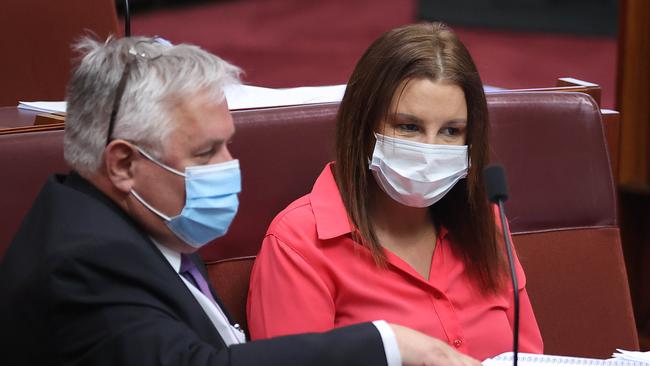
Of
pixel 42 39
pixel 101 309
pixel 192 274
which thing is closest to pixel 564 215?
pixel 192 274

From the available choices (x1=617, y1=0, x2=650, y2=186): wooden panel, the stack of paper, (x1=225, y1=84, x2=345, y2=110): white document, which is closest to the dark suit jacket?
the stack of paper

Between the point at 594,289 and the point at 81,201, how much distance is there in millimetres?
1281

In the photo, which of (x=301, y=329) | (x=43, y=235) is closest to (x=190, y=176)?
(x=43, y=235)

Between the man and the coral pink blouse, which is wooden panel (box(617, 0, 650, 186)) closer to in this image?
the coral pink blouse

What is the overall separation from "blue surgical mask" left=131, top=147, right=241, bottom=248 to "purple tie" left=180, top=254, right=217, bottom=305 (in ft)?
0.27

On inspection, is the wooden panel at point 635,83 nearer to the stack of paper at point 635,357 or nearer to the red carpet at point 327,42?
the stack of paper at point 635,357

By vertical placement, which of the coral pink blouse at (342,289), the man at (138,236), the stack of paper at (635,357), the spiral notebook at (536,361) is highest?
the man at (138,236)

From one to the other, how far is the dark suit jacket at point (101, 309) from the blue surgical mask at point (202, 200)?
0.09 meters

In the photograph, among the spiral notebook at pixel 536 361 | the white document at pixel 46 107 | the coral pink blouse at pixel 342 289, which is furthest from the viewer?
the white document at pixel 46 107

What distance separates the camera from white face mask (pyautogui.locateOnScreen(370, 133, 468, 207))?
6.28 ft

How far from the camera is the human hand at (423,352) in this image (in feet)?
4.69

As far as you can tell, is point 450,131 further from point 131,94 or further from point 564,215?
point 131,94

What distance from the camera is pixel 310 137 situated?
2.20 m

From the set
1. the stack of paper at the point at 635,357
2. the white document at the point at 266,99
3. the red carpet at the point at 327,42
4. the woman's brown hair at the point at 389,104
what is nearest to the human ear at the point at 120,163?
the woman's brown hair at the point at 389,104
